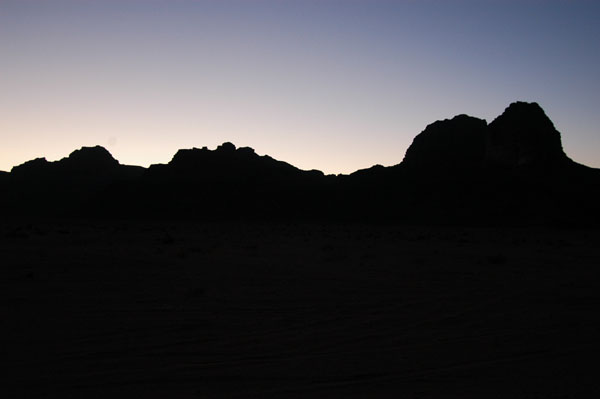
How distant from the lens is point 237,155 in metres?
115

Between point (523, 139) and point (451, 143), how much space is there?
81.8 feet

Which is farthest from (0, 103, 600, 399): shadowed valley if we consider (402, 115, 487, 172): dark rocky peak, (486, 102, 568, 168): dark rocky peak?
(402, 115, 487, 172): dark rocky peak

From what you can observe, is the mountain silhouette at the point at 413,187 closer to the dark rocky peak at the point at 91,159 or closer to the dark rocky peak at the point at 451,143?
the dark rocky peak at the point at 451,143

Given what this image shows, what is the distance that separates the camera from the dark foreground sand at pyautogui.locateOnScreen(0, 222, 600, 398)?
206 inches

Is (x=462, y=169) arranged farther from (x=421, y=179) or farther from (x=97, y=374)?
(x=97, y=374)

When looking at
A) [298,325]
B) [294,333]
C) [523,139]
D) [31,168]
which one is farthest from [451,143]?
[31,168]

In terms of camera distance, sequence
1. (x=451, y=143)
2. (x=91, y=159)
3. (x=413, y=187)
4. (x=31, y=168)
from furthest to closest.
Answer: (x=91, y=159) < (x=31, y=168) < (x=451, y=143) < (x=413, y=187)

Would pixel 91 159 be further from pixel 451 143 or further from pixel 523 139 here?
pixel 523 139

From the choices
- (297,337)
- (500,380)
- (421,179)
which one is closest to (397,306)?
(297,337)

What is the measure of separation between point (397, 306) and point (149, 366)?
16.4 ft

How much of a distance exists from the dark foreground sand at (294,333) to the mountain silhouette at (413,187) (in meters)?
49.8

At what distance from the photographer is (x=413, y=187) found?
252ft

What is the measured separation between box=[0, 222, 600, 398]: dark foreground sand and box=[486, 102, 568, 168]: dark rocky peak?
245 feet

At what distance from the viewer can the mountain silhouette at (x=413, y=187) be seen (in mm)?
65062
